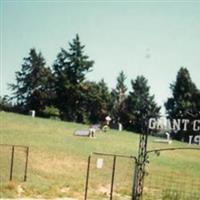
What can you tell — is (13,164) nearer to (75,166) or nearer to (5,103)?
(75,166)

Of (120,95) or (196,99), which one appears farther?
(120,95)

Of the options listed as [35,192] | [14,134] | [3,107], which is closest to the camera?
[35,192]

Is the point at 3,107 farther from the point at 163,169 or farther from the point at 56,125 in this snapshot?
the point at 163,169

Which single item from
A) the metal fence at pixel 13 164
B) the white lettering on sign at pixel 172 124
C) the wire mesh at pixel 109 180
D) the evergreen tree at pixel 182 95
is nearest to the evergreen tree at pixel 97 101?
the evergreen tree at pixel 182 95

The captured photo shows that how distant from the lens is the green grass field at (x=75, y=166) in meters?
23.4

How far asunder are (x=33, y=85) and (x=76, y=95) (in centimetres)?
971

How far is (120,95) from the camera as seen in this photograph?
110m

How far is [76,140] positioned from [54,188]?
16.9 meters

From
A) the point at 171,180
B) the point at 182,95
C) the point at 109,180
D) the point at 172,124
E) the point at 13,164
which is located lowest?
the point at 109,180

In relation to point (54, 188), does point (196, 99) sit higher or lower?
higher

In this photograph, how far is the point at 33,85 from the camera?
9269 cm

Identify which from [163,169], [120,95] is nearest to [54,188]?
[163,169]

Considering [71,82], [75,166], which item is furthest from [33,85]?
[75,166]

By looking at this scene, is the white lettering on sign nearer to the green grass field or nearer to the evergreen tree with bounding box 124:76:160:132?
the green grass field
